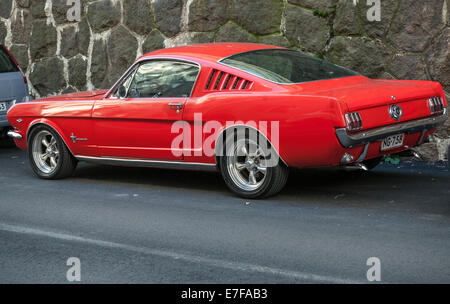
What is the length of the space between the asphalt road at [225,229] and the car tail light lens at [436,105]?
77 centimetres

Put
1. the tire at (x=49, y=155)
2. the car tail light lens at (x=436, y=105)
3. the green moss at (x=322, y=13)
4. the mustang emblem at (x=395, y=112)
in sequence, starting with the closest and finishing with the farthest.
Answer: the mustang emblem at (x=395, y=112) < the car tail light lens at (x=436, y=105) < the tire at (x=49, y=155) < the green moss at (x=322, y=13)

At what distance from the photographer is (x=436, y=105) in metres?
7.32

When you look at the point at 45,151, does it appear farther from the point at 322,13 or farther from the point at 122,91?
the point at 322,13

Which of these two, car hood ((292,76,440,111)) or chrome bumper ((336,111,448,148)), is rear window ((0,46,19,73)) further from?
chrome bumper ((336,111,448,148))

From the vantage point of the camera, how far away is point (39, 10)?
46.3 ft

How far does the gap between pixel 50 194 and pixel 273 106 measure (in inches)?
107

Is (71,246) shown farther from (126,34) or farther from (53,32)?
(53,32)

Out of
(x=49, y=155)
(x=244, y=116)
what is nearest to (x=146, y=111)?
(x=244, y=116)

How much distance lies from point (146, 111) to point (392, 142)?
2454 millimetres

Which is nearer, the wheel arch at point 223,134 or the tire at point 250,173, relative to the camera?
the wheel arch at point 223,134

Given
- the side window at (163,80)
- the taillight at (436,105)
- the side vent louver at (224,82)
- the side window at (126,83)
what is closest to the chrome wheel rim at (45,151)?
the side window at (126,83)

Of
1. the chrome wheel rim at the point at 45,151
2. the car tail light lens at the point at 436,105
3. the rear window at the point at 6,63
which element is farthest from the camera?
the rear window at the point at 6,63

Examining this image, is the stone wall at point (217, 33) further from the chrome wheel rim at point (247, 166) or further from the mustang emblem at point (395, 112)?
the chrome wheel rim at point (247, 166)

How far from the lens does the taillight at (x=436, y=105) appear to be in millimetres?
7266
